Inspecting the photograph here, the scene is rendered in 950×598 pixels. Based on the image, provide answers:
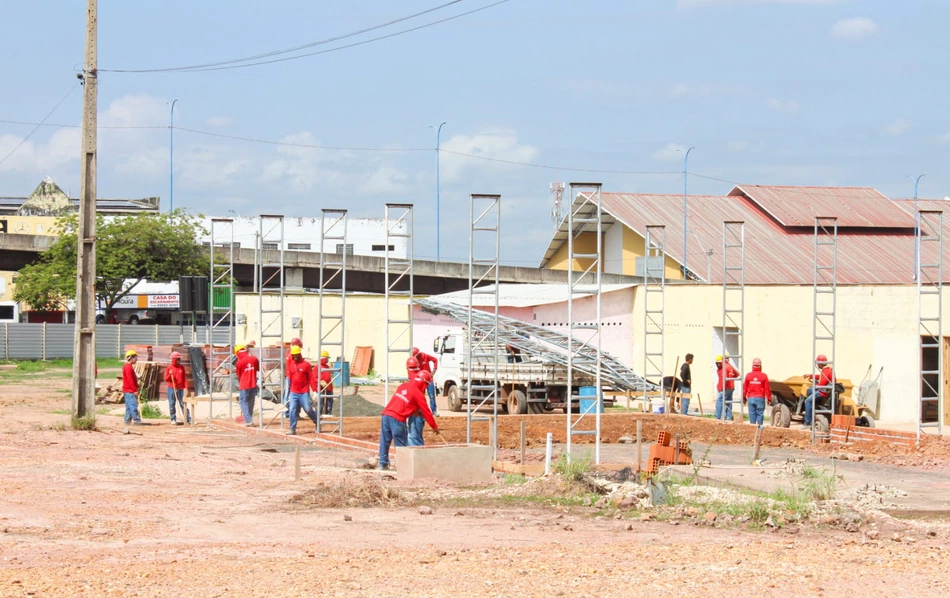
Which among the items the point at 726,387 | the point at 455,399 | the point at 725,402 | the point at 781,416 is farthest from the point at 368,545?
the point at 455,399

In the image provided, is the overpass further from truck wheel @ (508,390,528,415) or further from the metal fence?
truck wheel @ (508,390,528,415)

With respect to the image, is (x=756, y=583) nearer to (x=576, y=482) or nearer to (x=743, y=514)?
(x=743, y=514)

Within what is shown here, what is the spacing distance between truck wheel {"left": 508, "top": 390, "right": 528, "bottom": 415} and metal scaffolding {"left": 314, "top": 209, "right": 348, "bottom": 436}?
443 cm

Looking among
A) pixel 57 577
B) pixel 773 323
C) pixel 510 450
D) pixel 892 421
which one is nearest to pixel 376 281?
pixel 773 323

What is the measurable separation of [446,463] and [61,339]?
146 ft

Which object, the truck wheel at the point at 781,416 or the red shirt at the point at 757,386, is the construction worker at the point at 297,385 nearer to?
the red shirt at the point at 757,386

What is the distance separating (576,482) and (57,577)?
22.8 ft

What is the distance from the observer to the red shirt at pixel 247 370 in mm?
24094

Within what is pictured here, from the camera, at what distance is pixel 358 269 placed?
193 feet

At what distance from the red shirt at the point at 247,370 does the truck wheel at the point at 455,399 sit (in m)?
7.33

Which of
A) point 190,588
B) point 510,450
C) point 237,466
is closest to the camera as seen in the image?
point 190,588

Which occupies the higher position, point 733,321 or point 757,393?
point 733,321

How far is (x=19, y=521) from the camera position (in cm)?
1134

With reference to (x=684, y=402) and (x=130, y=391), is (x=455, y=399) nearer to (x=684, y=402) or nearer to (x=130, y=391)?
(x=684, y=402)
